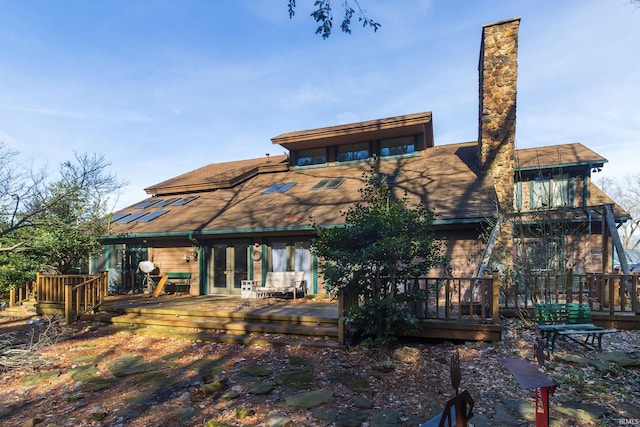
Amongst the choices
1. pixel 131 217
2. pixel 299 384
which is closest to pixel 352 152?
pixel 131 217

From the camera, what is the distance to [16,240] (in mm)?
8109

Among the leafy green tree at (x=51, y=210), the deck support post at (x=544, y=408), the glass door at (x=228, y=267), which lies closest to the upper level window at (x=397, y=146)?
the glass door at (x=228, y=267)

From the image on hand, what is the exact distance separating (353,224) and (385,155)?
31.1ft

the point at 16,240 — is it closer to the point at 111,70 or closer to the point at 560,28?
the point at 111,70

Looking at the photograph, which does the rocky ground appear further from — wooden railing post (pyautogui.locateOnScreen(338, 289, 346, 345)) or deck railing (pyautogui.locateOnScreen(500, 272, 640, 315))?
deck railing (pyautogui.locateOnScreen(500, 272, 640, 315))

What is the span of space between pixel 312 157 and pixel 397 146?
3.89 meters

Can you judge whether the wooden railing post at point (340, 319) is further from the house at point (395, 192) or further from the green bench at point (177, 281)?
the green bench at point (177, 281)

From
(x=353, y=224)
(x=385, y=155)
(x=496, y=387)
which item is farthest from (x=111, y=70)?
(x=496, y=387)

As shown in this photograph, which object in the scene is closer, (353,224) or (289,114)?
(353,224)

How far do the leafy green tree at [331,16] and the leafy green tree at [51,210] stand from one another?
18.9 ft

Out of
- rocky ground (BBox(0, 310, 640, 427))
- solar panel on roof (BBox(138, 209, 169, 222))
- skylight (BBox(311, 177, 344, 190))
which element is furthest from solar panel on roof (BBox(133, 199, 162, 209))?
rocky ground (BBox(0, 310, 640, 427))

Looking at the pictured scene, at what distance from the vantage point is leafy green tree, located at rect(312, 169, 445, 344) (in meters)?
6.42

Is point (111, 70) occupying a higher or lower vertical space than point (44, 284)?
higher

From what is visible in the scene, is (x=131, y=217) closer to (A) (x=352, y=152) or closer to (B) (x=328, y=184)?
(B) (x=328, y=184)
